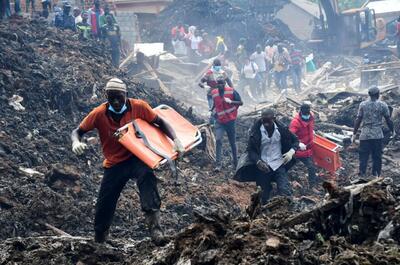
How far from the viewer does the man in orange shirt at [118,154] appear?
790 centimetres

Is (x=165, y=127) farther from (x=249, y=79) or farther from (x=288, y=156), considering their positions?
(x=249, y=79)

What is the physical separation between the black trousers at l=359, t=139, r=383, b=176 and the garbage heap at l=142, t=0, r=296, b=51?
2017 cm

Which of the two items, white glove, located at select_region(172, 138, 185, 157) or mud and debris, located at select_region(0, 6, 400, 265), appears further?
white glove, located at select_region(172, 138, 185, 157)

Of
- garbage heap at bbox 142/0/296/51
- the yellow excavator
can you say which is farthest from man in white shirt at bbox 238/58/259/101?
the yellow excavator

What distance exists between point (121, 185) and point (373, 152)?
24.2 ft

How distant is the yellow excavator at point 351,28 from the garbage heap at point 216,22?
9.28 ft

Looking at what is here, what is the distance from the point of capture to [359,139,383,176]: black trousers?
14164mm

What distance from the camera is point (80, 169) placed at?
12.6 metres

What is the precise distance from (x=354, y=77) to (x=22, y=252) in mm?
24240

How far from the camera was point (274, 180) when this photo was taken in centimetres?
1096

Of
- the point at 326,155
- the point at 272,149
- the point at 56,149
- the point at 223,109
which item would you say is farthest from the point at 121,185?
the point at 223,109

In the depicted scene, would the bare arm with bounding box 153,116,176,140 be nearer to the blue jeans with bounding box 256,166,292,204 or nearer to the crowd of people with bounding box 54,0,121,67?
the blue jeans with bounding box 256,166,292,204

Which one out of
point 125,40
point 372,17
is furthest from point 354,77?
point 125,40

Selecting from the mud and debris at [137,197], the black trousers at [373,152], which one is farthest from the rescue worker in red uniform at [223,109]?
the black trousers at [373,152]
